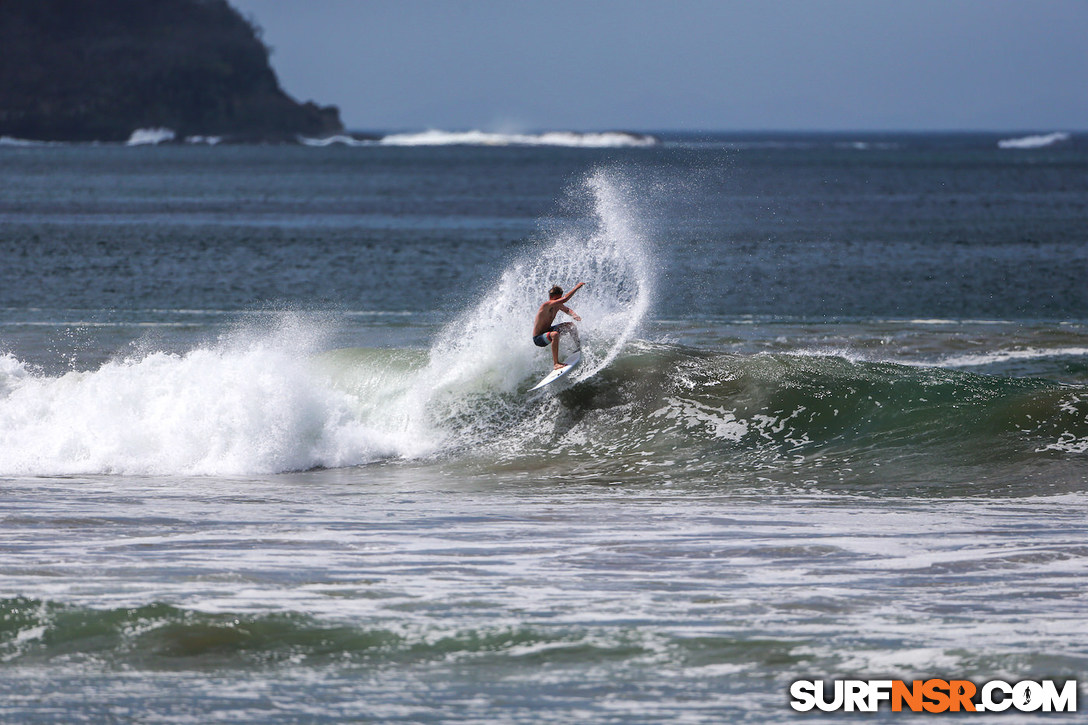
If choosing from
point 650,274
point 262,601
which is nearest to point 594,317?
point 262,601

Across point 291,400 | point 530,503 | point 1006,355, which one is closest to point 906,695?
point 530,503

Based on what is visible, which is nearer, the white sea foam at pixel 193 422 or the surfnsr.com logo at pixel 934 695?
the surfnsr.com logo at pixel 934 695

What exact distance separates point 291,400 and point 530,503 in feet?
15.5

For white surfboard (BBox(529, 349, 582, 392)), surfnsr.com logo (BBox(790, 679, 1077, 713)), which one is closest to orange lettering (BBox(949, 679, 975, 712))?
surfnsr.com logo (BBox(790, 679, 1077, 713))

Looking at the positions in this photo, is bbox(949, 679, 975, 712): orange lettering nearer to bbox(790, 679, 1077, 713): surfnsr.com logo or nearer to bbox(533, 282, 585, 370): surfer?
bbox(790, 679, 1077, 713): surfnsr.com logo

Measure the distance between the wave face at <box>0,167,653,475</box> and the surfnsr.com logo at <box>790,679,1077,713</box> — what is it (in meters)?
9.44

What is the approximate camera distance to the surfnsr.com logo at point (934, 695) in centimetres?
794

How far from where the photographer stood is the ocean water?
8516mm

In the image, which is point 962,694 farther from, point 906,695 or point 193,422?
point 193,422

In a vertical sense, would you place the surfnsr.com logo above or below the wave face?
below

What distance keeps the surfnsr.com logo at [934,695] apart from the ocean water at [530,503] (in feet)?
0.38

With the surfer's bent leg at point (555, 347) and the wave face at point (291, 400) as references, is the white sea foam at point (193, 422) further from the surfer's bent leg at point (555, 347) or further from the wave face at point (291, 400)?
the surfer's bent leg at point (555, 347)

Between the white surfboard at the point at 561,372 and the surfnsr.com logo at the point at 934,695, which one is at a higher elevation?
the white surfboard at the point at 561,372

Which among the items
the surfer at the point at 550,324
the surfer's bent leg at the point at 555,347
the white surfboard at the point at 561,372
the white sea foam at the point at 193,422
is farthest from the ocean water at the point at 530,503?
the surfer at the point at 550,324
